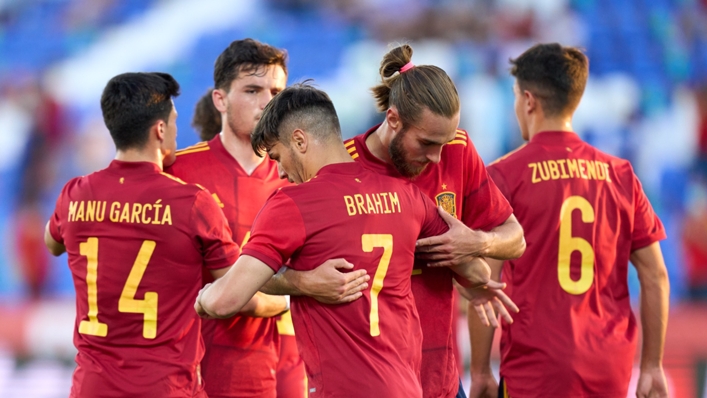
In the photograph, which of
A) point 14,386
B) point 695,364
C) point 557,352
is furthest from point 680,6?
point 14,386

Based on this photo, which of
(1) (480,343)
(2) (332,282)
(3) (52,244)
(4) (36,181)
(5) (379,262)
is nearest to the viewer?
(2) (332,282)

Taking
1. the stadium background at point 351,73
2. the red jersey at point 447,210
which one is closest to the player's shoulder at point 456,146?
the red jersey at point 447,210

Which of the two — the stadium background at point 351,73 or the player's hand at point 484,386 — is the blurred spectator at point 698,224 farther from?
the player's hand at point 484,386

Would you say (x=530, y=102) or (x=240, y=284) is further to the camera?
(x=530, y=102)

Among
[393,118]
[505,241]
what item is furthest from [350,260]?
[505,241]

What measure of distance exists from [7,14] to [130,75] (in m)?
9.69

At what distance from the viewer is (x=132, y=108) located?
371 centimetres

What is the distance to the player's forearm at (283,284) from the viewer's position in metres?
2.85

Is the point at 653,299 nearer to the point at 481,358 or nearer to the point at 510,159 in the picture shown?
the point at 481,358

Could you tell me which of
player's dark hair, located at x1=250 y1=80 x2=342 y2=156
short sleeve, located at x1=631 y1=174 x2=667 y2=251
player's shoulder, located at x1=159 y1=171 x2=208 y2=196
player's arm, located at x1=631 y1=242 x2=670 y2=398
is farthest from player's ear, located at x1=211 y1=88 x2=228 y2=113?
player's arm, located at x1=631 y1=242 x2=670 y2=398

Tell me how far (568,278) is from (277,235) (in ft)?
6.20

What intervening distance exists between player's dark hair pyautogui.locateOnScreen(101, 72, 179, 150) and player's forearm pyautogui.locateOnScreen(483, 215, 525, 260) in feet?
5.32

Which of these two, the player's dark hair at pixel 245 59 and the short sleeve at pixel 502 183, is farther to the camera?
the player's dark hair at pixel 245 59

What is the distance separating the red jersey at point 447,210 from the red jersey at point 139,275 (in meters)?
0.81
